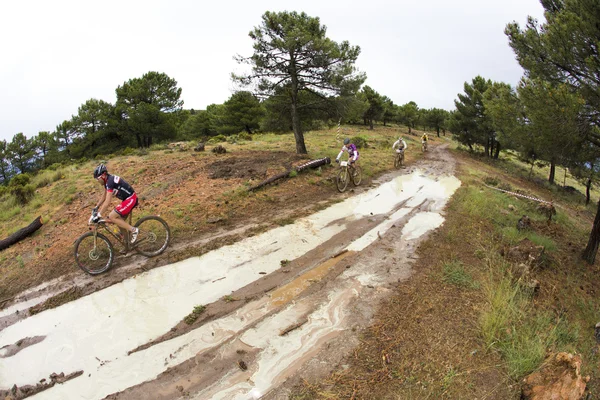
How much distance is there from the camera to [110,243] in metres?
6.89

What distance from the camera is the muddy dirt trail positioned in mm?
4148

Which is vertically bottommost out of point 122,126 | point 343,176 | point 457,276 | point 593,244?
point 593,244

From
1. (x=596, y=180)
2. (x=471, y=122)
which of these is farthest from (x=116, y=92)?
(x=596, y=180)

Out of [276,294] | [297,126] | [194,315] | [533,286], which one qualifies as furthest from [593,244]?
[297,126]

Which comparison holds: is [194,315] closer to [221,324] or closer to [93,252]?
[221,324]

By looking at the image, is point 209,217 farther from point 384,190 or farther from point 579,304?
point 579,304

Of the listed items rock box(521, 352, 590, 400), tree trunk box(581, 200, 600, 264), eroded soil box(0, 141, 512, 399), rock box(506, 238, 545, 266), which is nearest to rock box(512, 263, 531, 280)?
rock box(506, 238, 545, 266)

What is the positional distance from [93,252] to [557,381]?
27.6ft

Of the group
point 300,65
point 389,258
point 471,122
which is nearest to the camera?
point 389,258

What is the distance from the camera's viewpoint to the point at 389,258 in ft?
23.6

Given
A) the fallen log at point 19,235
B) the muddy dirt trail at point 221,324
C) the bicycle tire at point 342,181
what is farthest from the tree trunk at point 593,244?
the fallen log at point 19,235

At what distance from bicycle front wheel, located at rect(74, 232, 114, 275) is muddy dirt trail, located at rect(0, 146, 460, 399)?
86cm

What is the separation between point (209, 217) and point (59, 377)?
5483mm

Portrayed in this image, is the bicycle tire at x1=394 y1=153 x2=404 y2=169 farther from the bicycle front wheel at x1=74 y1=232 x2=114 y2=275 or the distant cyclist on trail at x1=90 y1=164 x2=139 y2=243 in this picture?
the bicycle front wheel at x1=74 y1=232 x2=114 y2=275
